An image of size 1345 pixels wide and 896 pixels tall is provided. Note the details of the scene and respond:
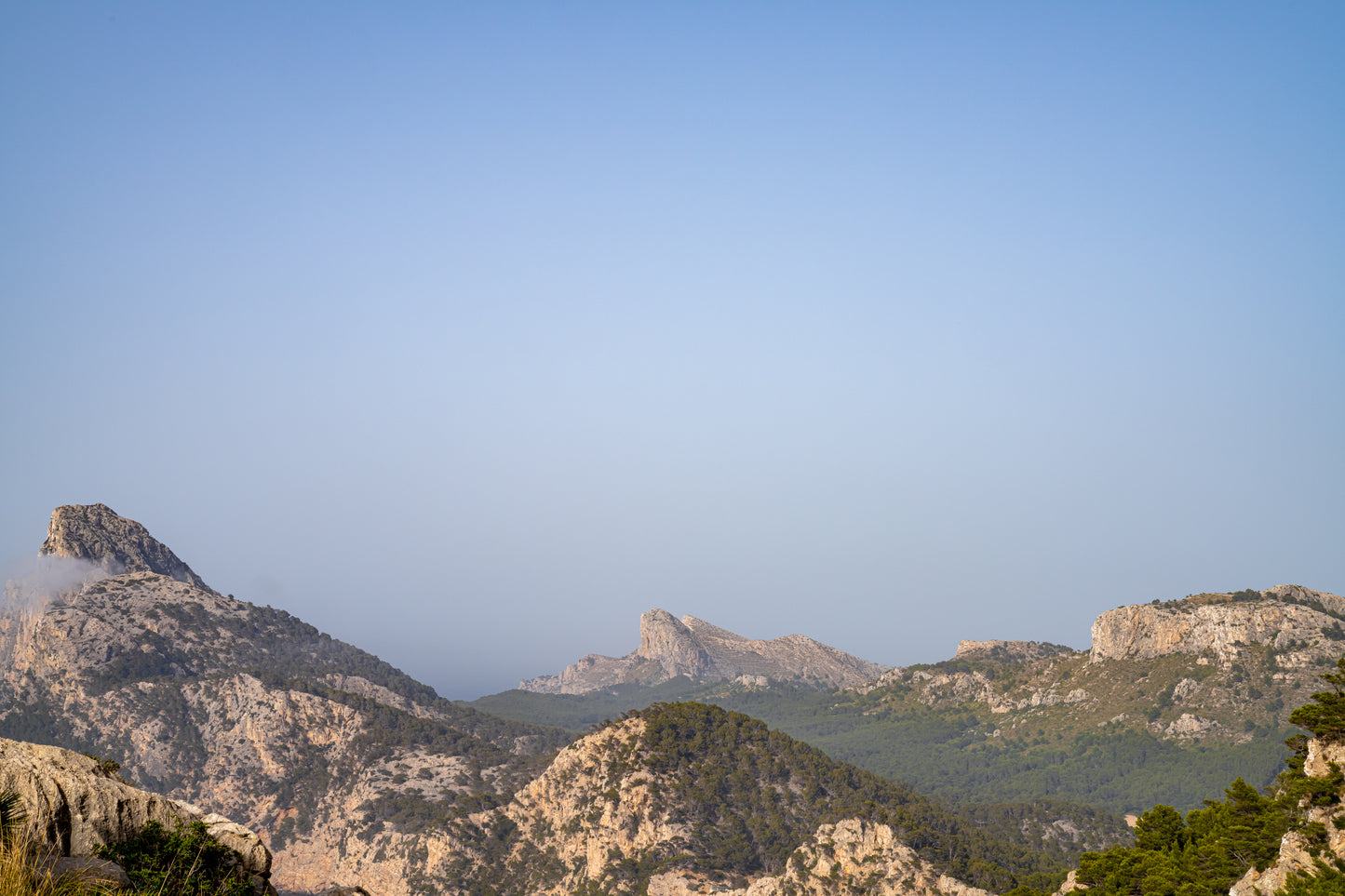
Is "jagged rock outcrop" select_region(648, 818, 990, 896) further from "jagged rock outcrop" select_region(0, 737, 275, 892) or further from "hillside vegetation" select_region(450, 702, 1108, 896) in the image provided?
"jagged rock outcrop" select_region(0, 737, 275, 892)

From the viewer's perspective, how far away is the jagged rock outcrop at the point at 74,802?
70.2 ft

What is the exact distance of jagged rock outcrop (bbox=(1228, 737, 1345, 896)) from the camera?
1473 inches

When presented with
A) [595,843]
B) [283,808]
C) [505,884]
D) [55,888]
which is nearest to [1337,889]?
[55,888]

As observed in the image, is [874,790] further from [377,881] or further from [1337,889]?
[1337,889]

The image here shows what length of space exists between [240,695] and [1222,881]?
187 meters

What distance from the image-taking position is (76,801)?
2298cm

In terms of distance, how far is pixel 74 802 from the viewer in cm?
2291

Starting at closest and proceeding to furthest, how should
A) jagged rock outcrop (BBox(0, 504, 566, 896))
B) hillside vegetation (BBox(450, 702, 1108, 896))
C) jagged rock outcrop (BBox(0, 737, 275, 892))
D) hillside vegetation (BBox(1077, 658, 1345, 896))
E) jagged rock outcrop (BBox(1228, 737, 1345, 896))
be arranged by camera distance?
jagged rock outcrop (BBox(0, 737, 275, 892)), jagged rock outcrop (BBox(1228, 737, 1345, 896)), hillside vegetation (BBox(1077, 658, 1345, 896)), hillside vegetation (BBox(450, 702, 1108, 896)), jagged rock outcrop (BBox(0, 504, 566, 896))

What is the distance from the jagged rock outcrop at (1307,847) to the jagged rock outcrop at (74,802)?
128 ft

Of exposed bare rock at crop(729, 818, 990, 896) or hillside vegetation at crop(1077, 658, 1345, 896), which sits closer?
hillside vegetation at crop(1077, 658, 1345, 896)

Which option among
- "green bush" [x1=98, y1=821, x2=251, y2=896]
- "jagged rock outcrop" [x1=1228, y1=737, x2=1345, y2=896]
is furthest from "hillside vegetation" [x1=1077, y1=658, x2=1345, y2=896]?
"green bush" [x1=98, y1=821, x2=251, y2=896]

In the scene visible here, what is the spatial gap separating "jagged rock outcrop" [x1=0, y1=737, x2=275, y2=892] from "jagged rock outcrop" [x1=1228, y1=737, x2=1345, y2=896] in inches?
1537

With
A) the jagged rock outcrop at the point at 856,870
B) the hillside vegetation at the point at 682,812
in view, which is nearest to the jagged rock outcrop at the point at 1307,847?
the jagged rock outcrop at the point at 856,870

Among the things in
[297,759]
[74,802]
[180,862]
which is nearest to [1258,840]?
[180,862]
